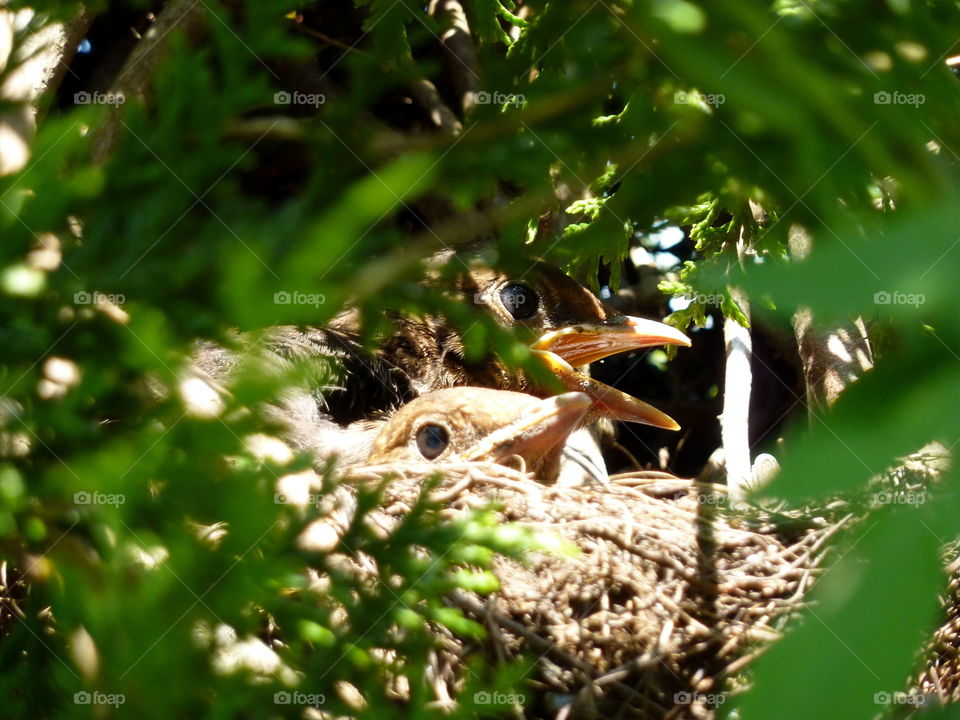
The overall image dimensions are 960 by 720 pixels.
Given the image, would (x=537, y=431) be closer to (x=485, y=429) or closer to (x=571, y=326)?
(x=485, y=429)

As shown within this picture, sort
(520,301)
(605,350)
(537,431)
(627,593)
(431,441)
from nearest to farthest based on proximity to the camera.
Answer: (627,593), (537,431), (431,441), (605,350), (520,301)

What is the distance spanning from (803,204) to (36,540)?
1.05m

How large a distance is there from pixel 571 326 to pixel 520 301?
10.0 inches

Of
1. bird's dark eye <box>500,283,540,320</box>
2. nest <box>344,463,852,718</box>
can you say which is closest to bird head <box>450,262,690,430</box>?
bird's dark eye <box>500,283,540,320</box>

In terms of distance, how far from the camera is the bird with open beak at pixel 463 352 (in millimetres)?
3053

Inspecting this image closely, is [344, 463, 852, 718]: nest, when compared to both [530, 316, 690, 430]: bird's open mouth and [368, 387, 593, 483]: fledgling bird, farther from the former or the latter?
[530, 316, 690, 430]: bird's open mouth

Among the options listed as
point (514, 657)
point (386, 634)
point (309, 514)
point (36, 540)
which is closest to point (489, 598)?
point (514, 657)

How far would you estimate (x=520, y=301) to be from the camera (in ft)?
11.7

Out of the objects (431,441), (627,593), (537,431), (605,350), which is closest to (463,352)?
(605,350)

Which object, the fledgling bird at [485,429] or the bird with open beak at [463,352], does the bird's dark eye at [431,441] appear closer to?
the fledgling bird at [485,429]

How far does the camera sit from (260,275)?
0.91m

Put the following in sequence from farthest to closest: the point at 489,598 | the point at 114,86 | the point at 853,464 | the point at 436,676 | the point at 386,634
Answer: the point at 114,86
the point at 489,598
the point at 436,676
the point at 386,634
the point at 853,464

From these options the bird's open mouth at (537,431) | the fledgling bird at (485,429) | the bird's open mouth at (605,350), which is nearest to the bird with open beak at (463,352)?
the bird's open mouth at (605,350)

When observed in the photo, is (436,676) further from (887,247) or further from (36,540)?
(887,247)
